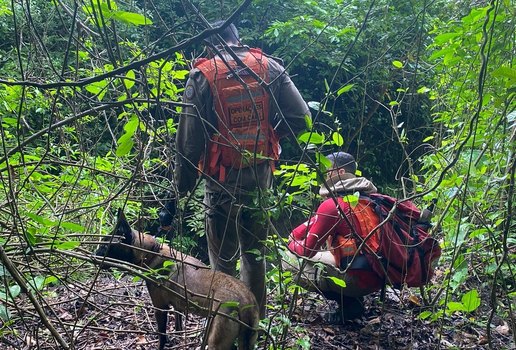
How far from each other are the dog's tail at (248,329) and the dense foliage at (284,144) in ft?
0.62

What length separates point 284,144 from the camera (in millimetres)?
9078

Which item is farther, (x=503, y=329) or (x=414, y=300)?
(x=414, y=300)

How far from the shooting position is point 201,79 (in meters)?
3.57

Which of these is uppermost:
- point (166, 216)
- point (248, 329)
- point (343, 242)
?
point (166, 216)

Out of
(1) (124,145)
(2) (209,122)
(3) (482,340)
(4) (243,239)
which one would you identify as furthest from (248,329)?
(3) (482,340)

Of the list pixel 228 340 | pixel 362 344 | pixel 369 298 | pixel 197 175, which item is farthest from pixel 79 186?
pixel 369 298

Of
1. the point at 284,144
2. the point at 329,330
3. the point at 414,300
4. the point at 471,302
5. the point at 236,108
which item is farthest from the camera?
the point at 284,144

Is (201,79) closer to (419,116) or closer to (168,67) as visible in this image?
(168,67)

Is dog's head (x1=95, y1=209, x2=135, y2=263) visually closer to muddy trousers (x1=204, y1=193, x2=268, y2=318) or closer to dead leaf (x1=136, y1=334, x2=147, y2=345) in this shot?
muddy trousers (x1=204, y1=193, x2=268, y2=318)

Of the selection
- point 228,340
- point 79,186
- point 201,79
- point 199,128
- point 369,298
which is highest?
point 201,79

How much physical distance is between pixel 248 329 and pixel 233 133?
138cm

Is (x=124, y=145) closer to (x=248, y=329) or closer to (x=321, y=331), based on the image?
(x=248, y=329)

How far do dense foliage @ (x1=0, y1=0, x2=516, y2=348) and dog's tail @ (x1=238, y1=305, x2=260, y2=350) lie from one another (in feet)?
0.62

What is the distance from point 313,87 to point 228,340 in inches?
278
